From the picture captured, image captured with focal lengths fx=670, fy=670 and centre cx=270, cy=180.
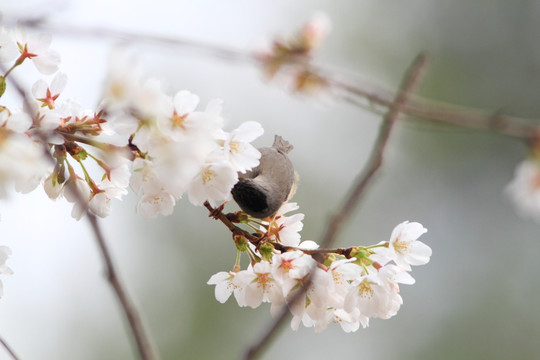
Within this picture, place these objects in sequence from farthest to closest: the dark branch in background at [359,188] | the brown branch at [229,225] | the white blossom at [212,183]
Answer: the brown branch at [229,225], the white blossom at [212,183], the dark branch in background at [359,188]

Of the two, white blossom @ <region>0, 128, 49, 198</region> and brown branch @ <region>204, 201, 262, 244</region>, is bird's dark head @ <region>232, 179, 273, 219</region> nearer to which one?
brown branch @ <region>204, 201, 262, 244</region>

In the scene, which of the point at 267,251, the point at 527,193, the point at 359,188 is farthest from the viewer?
the point at 267,251

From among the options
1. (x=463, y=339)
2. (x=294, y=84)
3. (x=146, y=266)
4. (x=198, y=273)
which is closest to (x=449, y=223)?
(x=463, y=339)

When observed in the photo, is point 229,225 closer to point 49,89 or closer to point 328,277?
point 328,277

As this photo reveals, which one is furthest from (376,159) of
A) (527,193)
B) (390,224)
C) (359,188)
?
(390,224)

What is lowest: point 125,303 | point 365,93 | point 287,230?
point 125,303

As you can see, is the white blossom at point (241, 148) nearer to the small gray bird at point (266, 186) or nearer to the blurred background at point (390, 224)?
the small gray bird at point (266, 186)

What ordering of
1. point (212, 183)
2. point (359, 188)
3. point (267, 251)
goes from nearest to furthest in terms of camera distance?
point (359, 188) → point (212, 183) → point (267, 251)

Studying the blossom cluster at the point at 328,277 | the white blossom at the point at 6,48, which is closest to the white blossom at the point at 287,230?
the blossom cluster at the point at 328,277
